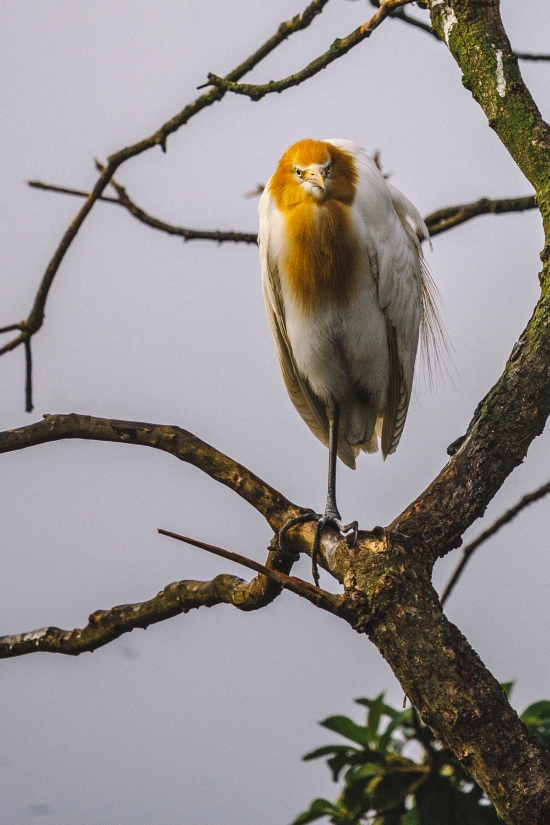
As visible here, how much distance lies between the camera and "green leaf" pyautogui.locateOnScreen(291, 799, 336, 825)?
1895 millimetres

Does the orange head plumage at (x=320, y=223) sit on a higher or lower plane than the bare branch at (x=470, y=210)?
lower

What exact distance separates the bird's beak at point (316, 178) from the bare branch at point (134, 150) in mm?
273

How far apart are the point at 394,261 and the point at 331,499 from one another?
22.4 inches

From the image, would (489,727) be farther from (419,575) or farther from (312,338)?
(312,338)

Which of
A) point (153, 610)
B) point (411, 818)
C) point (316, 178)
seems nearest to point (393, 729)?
point (411, 818)

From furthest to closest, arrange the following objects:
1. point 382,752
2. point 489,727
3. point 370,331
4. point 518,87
Answer: point 370,331 < point 382,752 < point 518,87 < point 489,727

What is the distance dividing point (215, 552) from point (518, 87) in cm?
110

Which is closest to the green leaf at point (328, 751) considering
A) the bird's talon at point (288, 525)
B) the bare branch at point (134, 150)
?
the bird's talon at point (288, 525)

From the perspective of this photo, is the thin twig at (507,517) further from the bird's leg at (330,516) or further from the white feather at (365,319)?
the white feather at (365,319)

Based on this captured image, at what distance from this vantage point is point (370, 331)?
203 cm

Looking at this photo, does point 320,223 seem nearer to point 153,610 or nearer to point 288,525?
point 288,525

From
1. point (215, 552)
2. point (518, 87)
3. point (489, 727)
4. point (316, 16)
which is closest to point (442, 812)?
point (489, 727)

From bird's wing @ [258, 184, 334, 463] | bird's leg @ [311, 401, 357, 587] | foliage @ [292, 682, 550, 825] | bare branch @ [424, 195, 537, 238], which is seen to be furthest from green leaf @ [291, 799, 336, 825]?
bare branch @ [424, 195, 537, 238]

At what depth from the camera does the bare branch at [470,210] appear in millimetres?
2299
